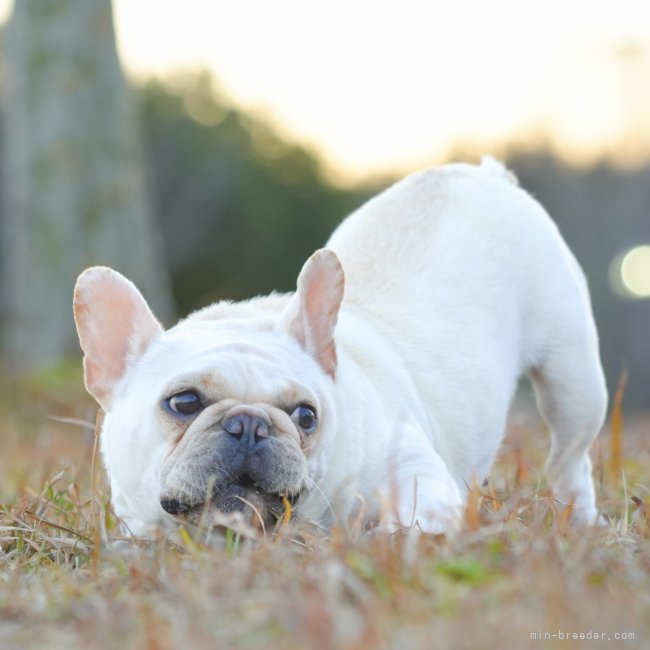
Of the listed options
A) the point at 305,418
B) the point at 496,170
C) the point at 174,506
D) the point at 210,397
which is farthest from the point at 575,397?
the point at 174,506

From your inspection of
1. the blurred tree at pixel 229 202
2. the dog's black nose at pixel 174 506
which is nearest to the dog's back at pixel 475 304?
the dog's black nose at pixel 174 506

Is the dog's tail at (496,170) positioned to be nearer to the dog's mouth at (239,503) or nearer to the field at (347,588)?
the field at (347,588)

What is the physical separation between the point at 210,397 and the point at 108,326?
513 mm

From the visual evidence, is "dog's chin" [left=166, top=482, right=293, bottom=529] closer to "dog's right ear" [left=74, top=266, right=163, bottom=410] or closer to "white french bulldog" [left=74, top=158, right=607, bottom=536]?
"white french bulldog" [left=74, top=158, right=607, bottom=536]

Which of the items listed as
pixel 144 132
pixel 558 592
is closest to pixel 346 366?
pixel 558 592

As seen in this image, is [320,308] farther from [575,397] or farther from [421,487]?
[575,397]

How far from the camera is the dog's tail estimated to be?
4703mm

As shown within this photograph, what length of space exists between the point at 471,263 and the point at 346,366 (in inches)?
32.8

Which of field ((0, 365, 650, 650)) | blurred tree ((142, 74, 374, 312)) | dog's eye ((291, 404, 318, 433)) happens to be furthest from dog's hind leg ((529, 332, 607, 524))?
blurred tree ((142, 74, 374, 312))

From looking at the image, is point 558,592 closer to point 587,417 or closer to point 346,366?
point 346,366

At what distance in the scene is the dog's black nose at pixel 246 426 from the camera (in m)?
2.92

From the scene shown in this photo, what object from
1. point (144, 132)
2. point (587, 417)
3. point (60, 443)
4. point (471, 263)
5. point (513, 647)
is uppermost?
point (144, 132)

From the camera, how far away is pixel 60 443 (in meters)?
6.47

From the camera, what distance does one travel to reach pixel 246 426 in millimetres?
2920
